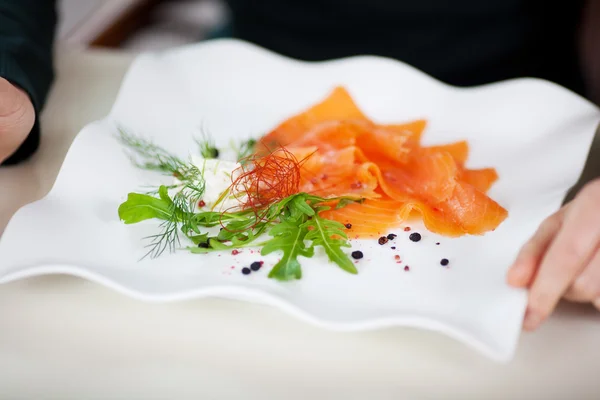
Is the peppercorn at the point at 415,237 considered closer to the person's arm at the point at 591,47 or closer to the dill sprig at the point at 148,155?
the dill sprig at the point at 148,155

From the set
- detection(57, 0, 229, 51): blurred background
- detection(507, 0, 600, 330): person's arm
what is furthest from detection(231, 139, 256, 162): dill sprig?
detection(57, 0, 229, 51): blurred background

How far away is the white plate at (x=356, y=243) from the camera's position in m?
0.80

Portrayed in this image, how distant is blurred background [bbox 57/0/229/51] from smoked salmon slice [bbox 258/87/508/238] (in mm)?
1797

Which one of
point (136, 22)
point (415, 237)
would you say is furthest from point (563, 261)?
point (136, 22)

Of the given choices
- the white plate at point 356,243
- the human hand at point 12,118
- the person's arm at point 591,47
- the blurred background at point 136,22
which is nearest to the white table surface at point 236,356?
the white plate at point 356,243

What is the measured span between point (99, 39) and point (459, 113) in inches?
85.0

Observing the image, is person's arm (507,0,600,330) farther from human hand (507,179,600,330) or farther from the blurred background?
the blurred background

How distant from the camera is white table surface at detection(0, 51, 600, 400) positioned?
77 centimetres

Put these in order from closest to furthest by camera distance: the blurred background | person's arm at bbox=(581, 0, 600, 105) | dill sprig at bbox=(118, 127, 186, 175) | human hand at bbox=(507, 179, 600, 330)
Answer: human hand at bbox=(507, 179, 600, 330), dill sprig at bbox=(118, 127, 186, 175), person's arm at bbox=(581, 0, 600, 105), the blurred background

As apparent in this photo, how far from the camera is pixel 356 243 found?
945mm

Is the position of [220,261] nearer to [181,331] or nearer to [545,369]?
[181,331]

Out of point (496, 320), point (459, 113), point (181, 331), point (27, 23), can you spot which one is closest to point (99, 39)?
point (27, 23)

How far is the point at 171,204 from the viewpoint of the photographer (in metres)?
0.97

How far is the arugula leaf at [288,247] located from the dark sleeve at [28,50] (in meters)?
0.60
